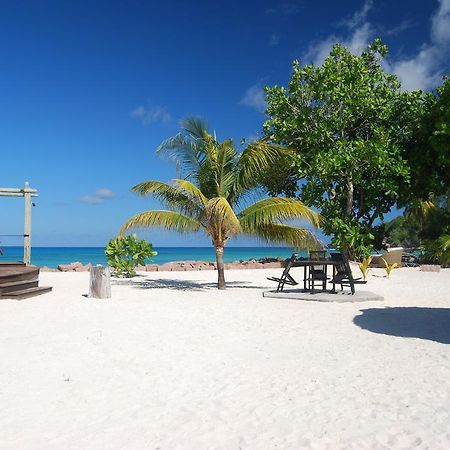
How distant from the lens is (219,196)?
580 inches

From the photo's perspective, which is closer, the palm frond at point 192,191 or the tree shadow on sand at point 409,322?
the tree shadow on sand at point 409,322

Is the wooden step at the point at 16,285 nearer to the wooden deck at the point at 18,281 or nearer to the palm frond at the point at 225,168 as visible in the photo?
the wooden deck at the point at 18,281

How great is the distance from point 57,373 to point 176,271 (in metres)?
18.6

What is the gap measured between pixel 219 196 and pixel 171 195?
57.1 inches

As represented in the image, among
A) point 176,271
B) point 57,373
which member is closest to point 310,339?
point 57,373

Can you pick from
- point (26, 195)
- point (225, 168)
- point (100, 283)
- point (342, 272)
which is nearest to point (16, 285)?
point (100, 283)

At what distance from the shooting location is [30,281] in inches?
522

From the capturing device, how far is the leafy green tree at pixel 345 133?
1215cm

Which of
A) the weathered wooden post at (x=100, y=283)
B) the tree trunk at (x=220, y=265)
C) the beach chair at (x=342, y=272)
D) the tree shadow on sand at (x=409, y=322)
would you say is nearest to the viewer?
the tree shadow on sand at (x=409, y=322)

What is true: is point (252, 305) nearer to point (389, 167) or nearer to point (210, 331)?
point (210, 331)

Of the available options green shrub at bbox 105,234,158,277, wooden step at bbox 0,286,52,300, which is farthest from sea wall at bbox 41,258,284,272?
wooden step at bbox 0,286,52,300

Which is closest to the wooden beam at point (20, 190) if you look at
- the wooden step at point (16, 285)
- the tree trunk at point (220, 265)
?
the wooden step at point (16, 285)

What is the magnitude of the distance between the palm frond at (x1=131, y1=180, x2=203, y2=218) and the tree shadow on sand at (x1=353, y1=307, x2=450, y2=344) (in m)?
6.23

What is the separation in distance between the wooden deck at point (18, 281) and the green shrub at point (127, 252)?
6.08m
